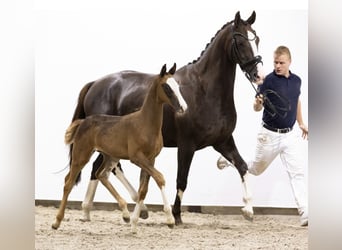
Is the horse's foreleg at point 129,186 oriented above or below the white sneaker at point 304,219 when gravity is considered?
above

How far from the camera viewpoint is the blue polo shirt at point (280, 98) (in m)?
2.54

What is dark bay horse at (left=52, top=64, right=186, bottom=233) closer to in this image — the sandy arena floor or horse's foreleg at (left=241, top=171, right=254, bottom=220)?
the sandy arena floor

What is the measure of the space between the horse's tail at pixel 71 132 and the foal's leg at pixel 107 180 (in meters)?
0.18

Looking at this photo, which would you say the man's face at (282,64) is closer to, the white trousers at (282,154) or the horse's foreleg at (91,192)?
the white trousers at (282,154)

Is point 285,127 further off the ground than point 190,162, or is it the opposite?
point 285,127

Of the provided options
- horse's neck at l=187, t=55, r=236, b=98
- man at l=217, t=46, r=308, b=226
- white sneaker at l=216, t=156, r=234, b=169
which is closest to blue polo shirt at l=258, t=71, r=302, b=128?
man at l=217, t=46, r=308, b=226

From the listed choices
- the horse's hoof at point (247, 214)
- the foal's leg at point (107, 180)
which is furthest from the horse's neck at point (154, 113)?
the horse's hoof at point (247, 214)

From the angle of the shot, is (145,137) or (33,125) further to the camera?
(33,125)

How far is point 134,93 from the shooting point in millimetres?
2588

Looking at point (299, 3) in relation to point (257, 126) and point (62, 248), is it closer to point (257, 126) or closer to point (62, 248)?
point (257, 126)

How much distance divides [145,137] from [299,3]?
3.00 ft

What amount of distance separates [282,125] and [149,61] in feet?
2.23

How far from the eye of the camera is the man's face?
8.28ft

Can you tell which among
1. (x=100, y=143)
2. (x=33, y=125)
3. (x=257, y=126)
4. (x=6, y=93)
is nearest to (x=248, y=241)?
(x=257, y=126)
